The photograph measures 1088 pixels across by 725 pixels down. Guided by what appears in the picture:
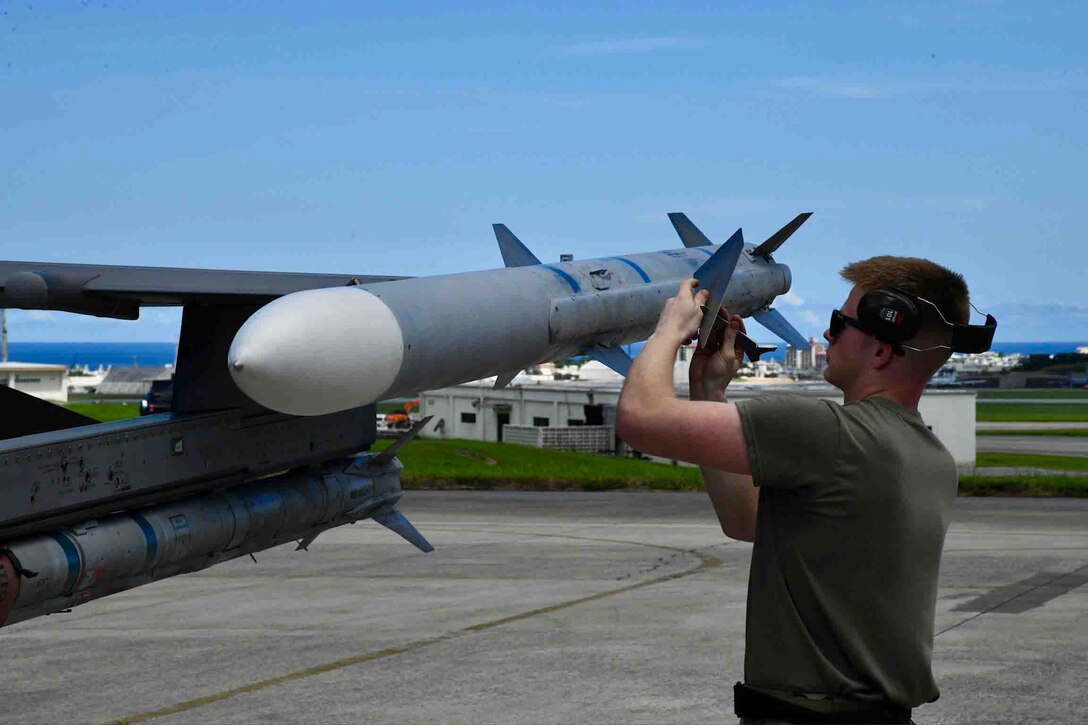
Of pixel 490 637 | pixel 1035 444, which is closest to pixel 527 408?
pixel 1035 444

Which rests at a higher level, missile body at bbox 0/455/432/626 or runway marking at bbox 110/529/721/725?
missile body at bbox 0/455/432/626

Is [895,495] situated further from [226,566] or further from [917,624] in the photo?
[226,566]

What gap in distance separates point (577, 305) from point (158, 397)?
2567 centimetres

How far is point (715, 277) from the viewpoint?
4699 millimetres

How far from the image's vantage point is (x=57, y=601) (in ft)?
26.7

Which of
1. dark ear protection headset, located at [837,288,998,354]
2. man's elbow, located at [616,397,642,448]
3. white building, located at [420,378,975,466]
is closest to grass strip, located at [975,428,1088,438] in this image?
white building, located at [420,378,975,466]

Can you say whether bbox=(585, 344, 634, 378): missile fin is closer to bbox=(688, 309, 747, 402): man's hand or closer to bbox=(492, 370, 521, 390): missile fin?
bbox=(492, 370, 521, 390): missile fin

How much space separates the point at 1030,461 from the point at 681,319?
140 feet

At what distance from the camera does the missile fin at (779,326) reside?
37.0 feet

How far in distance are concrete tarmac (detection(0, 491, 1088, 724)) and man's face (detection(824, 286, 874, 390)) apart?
7.32 metres

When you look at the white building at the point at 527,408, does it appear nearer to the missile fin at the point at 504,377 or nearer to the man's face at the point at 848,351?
the missile fin at the point at 504,377

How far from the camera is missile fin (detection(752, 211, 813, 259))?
1013 centimetres

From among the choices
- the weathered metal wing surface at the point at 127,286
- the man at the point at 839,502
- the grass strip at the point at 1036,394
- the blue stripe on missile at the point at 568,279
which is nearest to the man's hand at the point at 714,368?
the man at the point at 839,502

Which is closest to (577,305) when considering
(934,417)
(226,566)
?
(226,566)
